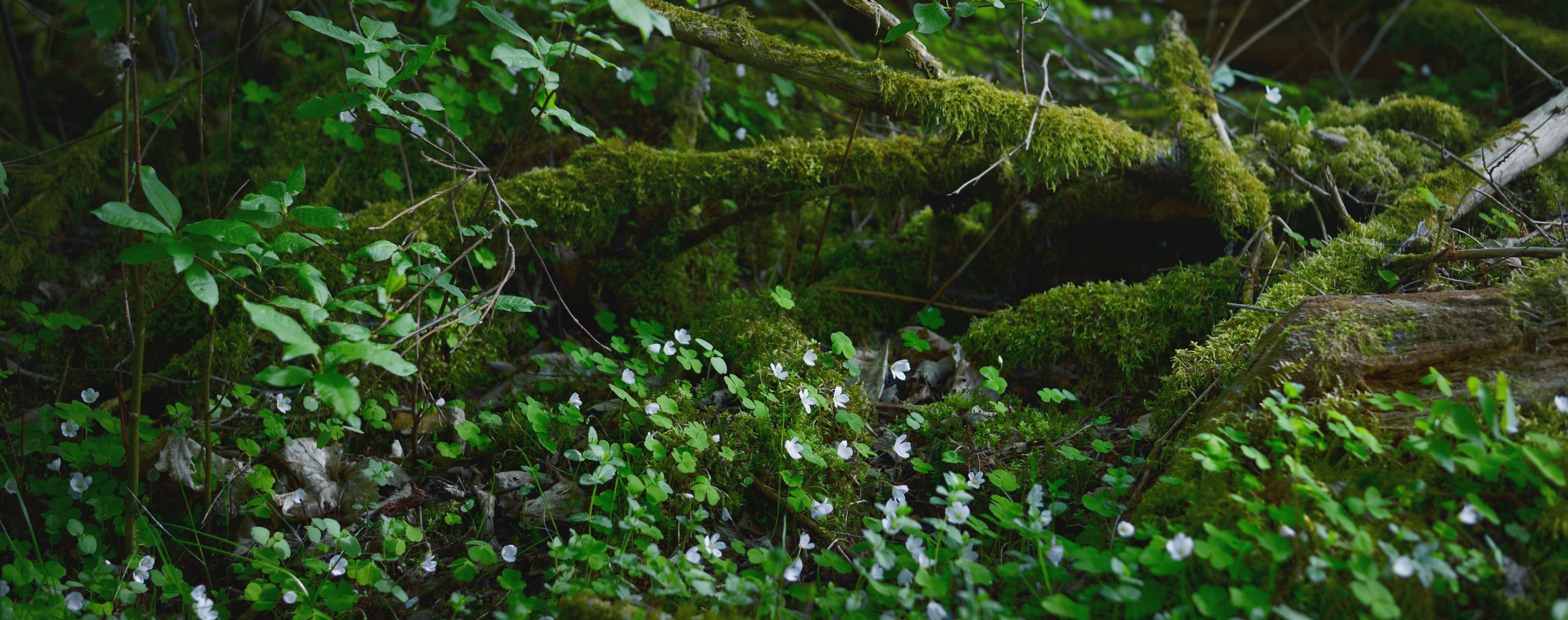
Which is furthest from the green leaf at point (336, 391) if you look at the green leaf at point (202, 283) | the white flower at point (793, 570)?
the white flower at point (793, 570)

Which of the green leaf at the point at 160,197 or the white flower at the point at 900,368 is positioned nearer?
the green leaf at the point at 160,197

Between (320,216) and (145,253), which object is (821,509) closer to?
(320,216)

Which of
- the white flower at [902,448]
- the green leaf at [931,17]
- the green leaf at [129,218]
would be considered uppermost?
the green leaf at [931,17]

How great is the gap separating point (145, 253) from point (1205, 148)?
3.78m

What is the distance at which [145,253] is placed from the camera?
207 cm

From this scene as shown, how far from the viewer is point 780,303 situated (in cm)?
352

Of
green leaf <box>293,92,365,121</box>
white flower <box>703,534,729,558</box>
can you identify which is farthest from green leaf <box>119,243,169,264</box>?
white flower <box>703,534,729,558</box>

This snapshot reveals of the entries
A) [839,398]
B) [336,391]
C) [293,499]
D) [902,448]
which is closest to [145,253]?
[336,391]

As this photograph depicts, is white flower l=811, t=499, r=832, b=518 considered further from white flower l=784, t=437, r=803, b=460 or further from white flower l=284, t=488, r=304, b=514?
white flower l=284, t=488, r=304, b=514

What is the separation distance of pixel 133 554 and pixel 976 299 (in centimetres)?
343

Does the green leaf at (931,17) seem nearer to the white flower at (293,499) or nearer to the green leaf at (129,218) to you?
the green leaf at (129,218)

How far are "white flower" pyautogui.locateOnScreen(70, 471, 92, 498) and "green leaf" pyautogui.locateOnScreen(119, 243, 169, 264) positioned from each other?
1138mm

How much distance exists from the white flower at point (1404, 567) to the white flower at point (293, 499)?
3.16m

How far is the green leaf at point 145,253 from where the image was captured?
2053 mm
